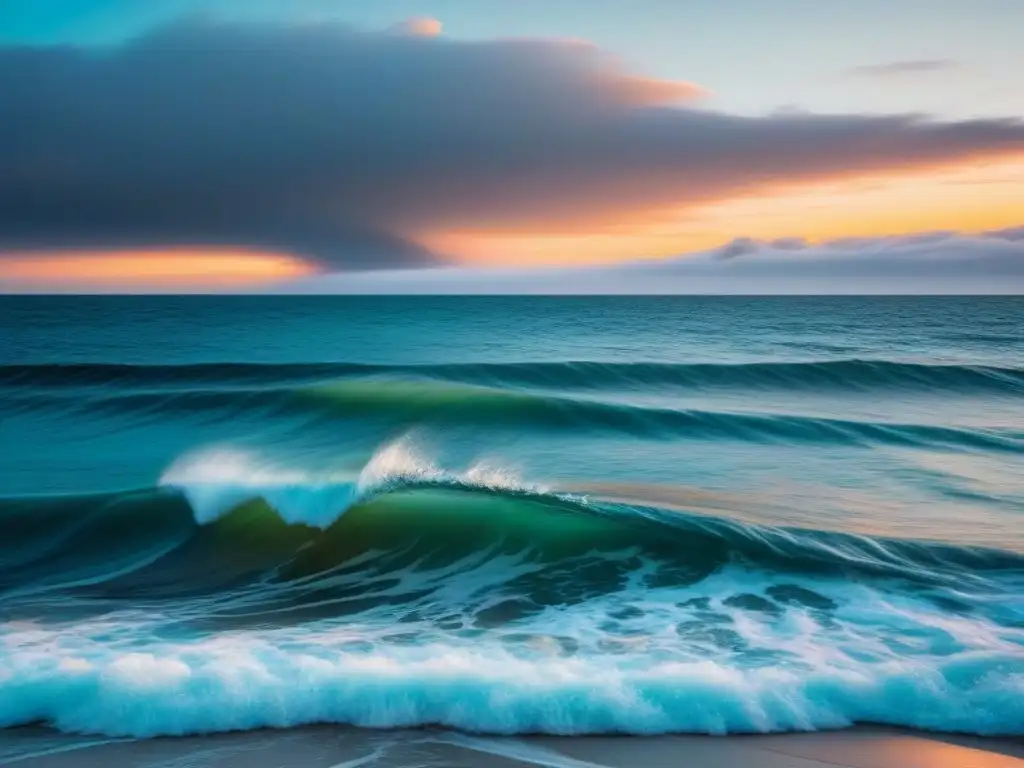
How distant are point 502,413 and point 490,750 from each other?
36.7 ft

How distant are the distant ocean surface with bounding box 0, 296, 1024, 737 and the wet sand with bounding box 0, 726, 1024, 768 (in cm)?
11

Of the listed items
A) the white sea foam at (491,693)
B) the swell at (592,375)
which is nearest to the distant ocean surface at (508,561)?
the white sea foam at (491,693)

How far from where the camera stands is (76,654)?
452cm

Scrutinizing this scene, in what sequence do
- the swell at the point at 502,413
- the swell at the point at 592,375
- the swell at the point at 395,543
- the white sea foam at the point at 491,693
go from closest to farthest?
1. the white sea foam at the point at 491,693
2. the swell at the point at 395,543
3. the swell at the point at 502,413
4. the swell at the point at 592,375

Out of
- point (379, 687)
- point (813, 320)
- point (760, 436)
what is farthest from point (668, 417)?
point (813, 320)

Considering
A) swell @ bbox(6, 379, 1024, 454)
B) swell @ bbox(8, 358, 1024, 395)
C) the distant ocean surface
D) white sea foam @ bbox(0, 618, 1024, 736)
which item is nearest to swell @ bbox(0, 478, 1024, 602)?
the distant ocean surface

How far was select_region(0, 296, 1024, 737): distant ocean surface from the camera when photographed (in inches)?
159

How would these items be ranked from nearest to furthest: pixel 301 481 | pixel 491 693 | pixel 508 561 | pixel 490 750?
pixel 490 750 → pixel 491 693 → pixel 508 561 → pixel 301 481

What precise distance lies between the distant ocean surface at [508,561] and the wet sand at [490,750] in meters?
0.11

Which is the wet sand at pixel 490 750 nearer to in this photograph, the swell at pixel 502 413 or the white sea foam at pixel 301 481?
the white sea foam at pixel 301 481

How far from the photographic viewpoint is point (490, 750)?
11.9 ft

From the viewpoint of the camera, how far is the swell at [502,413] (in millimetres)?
12789

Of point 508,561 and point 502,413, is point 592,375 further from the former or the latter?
point 508,561

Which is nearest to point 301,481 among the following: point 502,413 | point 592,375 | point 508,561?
point 508,561
